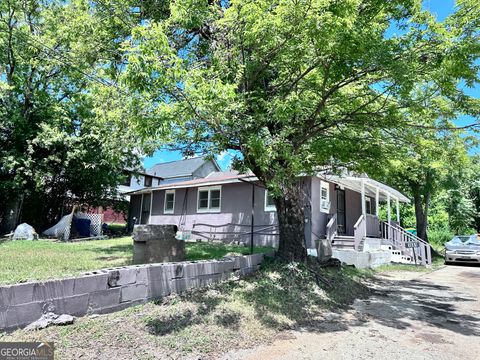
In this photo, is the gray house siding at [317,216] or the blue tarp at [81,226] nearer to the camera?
the gray house siding at [317,216]

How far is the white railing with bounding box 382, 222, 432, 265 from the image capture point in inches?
554

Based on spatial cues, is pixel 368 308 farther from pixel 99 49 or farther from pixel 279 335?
pixel 99 49

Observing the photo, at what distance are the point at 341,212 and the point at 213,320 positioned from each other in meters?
11.9

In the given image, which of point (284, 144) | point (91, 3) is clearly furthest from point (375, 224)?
point (91, 3)

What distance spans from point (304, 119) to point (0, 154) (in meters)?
14.1

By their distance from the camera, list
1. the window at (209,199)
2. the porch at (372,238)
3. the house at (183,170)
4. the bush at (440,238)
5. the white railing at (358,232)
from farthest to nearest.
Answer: the house at (183,170), the bush at (440,238), the window at (209,199), the porch at (372,238), the white railing at (358,232)

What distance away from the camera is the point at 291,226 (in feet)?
25.2

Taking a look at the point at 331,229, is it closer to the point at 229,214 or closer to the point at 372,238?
the point at 372,238

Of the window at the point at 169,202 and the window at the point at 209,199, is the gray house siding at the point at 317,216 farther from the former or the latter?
the window at the point at 169,202

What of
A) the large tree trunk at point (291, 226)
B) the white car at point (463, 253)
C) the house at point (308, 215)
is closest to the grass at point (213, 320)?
the large tree trunk at point (291, 226)

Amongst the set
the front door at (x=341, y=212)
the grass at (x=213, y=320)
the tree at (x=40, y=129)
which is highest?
the tree at (x=40, y=129)

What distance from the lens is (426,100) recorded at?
23.0 ft

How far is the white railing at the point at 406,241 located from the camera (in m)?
14.1

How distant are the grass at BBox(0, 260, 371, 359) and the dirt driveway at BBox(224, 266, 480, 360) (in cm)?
26
